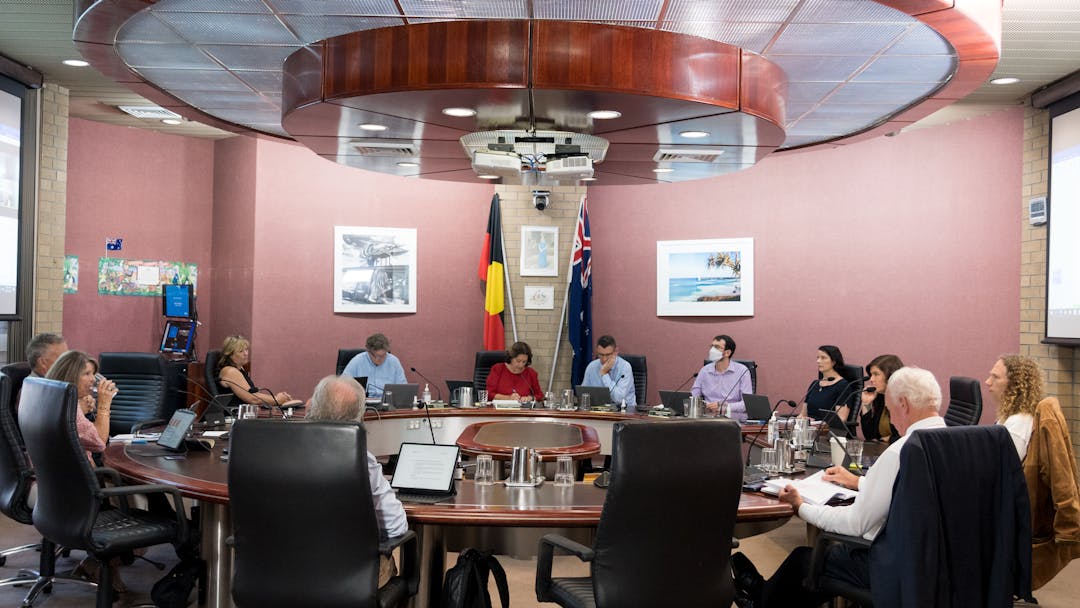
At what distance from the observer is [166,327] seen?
7.74m

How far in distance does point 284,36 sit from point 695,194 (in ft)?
15.6

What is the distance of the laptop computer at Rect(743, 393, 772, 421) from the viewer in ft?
16.5

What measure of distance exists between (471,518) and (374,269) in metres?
5.66

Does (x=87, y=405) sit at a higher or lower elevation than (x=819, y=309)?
lower

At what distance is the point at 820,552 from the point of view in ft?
9.82

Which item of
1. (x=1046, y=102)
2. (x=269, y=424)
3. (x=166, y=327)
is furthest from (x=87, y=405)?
(x=1046, y=102)

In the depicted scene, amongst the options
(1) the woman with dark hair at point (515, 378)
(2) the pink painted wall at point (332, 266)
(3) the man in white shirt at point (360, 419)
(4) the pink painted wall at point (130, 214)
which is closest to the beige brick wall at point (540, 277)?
(2) the pink painted wall at point (332, 266)

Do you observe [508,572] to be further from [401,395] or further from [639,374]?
[639,374]

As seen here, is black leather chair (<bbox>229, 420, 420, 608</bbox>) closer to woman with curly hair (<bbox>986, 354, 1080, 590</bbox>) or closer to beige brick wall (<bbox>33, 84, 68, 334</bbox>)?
woman with curly hair (<bbox>986, 354, 1080, 590</bbox>)

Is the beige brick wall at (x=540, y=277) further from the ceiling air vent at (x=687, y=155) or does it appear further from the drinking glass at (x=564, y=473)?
the drinking glass at (x=564, y=473)

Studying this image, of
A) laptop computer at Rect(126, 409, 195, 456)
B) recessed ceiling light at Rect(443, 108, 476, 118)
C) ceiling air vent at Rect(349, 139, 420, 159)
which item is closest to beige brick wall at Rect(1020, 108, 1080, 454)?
recessed ceiling light at Rect(443, 108, 476, 118)

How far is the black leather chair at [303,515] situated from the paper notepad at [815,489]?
1493 millimetres

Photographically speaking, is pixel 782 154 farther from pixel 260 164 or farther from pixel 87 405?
pixel 87 405

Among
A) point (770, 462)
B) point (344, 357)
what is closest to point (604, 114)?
point (770, 462)
